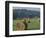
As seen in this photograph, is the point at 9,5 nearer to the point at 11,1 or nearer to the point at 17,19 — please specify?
the point at 11,1

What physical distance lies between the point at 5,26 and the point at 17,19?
0.23 metres

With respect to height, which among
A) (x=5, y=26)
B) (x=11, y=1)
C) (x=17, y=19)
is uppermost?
(x=11, y=1)

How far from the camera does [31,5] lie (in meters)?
1.89

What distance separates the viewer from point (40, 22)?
194cm

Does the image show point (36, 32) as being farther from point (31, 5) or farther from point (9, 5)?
point (9, 5)

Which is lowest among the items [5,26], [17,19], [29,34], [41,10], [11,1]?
[29,34]

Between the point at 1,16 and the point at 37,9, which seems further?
the point at 37,9

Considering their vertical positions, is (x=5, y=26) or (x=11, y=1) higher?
(x=11, y=1)

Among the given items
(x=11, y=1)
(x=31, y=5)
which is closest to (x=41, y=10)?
(x=31, y=5)

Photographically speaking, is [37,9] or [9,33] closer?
[9,33]

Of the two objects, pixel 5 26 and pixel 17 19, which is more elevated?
pixel 17 19

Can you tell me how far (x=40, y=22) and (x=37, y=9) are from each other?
0.77 ft

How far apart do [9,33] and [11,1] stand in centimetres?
52

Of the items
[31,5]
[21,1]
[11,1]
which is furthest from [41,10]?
[11,1]
